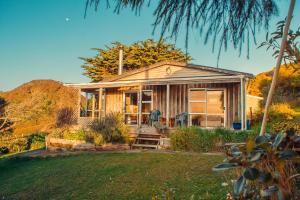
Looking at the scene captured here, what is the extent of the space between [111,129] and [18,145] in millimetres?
8944

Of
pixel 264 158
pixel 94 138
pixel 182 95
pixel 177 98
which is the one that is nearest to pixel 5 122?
pixel 94 138

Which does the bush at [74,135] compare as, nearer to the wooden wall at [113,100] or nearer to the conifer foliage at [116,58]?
the wooden wall at [113,100]

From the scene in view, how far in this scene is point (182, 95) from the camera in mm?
13820

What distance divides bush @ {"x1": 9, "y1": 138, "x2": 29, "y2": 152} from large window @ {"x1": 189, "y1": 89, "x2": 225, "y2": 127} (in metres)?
11.6

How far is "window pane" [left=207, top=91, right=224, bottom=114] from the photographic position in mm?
12836

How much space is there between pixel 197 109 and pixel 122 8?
11906mm

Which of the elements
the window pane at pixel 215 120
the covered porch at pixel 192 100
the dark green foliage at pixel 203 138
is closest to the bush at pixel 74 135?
the covered porch at pixel 192 100

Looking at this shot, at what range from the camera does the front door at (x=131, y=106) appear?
15.4 meters

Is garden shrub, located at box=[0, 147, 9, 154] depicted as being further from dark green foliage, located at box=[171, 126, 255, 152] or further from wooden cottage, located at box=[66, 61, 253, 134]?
dark green foliage, located at box=[171, 126, 255, 152]

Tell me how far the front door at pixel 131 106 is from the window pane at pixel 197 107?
4064 mm

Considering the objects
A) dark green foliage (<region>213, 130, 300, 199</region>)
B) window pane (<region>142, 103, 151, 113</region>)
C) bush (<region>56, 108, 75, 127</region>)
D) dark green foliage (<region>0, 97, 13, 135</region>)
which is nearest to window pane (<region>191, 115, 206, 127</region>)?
window pane (<region>142, 103, 151, 113</region>)

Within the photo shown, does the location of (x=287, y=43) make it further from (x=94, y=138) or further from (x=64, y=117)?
(x=64, y=117)

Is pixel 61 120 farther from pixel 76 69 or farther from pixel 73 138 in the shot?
pixel 76 69

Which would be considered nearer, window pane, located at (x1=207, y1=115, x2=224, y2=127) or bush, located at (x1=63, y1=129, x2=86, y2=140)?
bush, located at (x1=63, y1=129, x2=86, y2=140)
